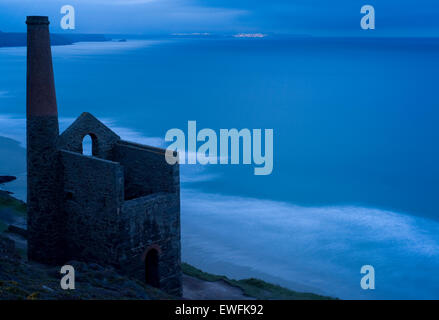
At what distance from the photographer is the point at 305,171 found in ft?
150

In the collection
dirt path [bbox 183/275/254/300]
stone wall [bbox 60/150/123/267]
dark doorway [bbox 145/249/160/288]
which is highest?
stone wall [bbox 60/150/123/267]

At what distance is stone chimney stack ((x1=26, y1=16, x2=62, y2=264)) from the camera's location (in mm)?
17953

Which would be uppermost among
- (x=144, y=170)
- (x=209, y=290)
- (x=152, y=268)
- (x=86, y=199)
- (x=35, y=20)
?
(x=35, y=20)

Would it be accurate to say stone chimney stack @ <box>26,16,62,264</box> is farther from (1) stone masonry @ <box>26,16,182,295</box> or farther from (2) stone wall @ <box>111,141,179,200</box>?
(2) stone wall @ <box>111,141,179,200</box>

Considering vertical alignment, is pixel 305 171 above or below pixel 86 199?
below

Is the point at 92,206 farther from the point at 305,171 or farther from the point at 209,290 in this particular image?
the point at 305,171

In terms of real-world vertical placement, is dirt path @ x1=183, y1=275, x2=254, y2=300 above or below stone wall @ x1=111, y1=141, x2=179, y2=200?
below

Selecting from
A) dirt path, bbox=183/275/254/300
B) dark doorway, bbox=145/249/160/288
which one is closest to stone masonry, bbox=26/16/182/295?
dark doorway, bbox=145/249/160/288

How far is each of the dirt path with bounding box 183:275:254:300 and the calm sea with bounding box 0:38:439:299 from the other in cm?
513

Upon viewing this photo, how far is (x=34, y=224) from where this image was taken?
60.4ft

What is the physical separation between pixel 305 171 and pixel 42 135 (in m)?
30.4

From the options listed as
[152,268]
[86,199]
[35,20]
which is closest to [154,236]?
[152,268]

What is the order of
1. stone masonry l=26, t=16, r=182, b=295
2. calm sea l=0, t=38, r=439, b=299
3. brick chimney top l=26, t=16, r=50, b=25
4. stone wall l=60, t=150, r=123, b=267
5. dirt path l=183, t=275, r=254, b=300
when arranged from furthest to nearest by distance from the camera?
calm sea l=0, t=38, r=439, b=299 → dirt path l=183, t=275, r=254, b=300 → brick chimney top l=26, t=16, r=50, b=25 → stone masonry l=26, t=16, r=182, b=295 → stone wall l=60, t=150, r=123, b=267
